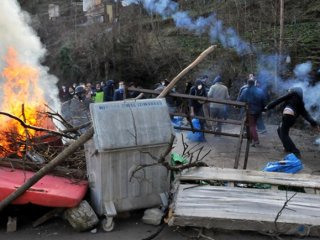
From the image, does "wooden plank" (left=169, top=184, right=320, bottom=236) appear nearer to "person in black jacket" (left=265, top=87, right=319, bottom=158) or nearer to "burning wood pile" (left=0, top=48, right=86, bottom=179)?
"burning wood pile" (left=0, top=48, right=86, bottom=179)

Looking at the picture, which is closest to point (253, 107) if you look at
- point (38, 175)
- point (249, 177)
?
point (249, 177)

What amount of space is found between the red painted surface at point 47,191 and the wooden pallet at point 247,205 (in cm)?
129

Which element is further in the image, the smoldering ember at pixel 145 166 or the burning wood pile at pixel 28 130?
the burning wood pile at pixel 28 130

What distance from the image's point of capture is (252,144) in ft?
33.6

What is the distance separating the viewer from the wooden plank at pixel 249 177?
5.57m

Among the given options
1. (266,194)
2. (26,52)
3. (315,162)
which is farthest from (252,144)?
(26,52)

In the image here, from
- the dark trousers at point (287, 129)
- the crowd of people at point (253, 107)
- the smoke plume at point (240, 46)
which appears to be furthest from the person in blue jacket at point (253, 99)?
the smoke plume at point (240, 46)

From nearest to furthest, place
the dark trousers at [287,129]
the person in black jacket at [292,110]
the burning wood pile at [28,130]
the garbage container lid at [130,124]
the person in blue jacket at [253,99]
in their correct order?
the garbage container lid at [130,124] < the burning wood pile at [28,130] < the person in black jacket at [292,110] < the dark trousers at [287,129] < the person in blue jacket at [253,99]

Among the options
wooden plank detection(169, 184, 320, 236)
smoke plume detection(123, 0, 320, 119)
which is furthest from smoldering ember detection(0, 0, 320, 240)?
smoke plume detection(123, 0, 320, 119)

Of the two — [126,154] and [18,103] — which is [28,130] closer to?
[18,103]

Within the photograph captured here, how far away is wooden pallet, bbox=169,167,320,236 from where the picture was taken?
4.69 m

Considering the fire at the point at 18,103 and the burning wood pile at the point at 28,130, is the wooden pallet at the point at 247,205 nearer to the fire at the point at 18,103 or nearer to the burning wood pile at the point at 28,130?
the burning wood pile at the point at 28,130

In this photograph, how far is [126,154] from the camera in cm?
523

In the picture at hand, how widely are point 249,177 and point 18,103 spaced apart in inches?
172
